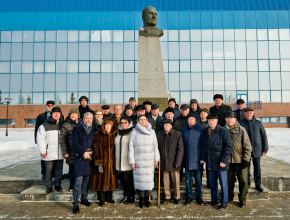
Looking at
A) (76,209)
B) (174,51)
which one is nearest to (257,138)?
(76,209)

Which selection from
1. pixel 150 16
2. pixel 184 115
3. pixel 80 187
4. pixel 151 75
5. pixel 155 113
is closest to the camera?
pixel 80 187

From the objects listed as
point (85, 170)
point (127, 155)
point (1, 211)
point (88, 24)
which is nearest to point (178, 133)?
point (127, 155)

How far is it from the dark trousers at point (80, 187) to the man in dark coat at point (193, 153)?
2.02 meters

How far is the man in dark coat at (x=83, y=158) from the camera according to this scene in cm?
426

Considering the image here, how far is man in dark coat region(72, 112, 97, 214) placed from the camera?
14.0ft

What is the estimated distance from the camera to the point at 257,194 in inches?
194

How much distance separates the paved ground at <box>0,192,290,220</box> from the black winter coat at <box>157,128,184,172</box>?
807 mm

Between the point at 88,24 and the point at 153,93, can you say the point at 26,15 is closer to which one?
the point at 88,24

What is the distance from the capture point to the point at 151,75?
7.66 metres

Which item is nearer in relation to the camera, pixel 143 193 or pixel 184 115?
pixel 143 193

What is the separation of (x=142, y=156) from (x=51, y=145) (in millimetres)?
2049

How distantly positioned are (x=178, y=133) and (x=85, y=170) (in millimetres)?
1968

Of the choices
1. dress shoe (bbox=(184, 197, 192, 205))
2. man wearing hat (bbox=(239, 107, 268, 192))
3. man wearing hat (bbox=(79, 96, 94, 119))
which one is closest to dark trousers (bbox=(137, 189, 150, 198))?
dress shoe (bbox=(184, 197, 192, 205))

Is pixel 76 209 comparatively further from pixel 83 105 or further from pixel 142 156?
pixel 83 105
